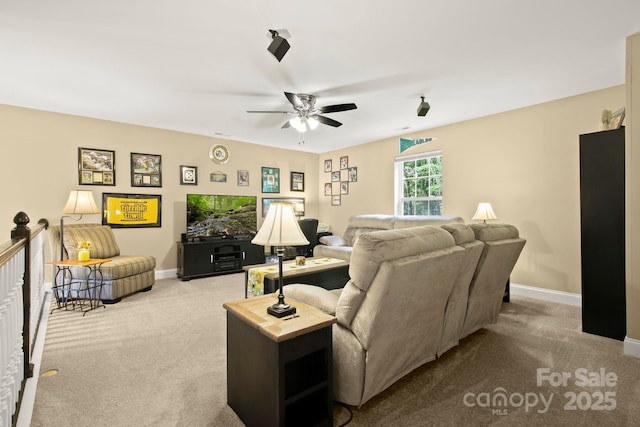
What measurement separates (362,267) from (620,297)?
2771 millimetres

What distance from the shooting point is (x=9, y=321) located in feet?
5.24

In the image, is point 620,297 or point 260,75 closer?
point 620,297

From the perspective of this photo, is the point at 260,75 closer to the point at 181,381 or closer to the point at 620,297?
the point at 181,381

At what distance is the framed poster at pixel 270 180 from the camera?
657cm

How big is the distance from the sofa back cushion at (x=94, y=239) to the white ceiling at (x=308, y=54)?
1671 millimetres

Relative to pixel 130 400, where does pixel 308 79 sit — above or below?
above

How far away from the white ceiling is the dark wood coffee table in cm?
202

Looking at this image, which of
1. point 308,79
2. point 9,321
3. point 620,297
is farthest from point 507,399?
point 308,79

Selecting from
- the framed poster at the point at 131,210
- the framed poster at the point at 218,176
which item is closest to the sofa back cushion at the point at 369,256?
the framed poster at the point at 131,210

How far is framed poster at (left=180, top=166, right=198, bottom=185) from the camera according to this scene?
547cm

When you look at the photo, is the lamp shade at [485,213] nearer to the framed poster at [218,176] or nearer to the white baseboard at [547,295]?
the white baseboard at [547,295]

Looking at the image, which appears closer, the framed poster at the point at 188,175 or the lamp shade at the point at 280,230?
the lamp shade at the point at 280,230

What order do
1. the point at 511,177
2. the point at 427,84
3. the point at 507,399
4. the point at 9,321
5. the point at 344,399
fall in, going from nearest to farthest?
the point at 9,321 < the point at 344,399 < the point at 507,399 < the point at 427,84 < the point at 511,177

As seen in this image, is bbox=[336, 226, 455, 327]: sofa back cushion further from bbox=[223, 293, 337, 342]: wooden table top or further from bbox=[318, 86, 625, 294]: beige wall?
bbox=[318, 86, 625, 294]: beige wall
